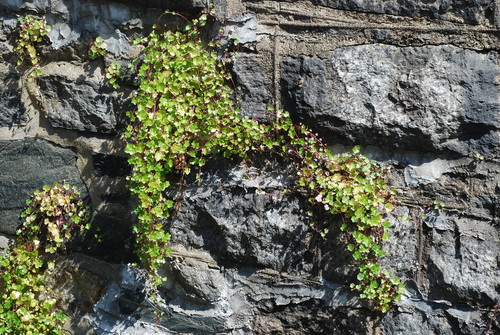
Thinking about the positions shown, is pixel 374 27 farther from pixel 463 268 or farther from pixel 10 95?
pixel 10 95

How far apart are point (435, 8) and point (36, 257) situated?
5.59 feet

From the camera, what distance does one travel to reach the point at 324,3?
1.94m

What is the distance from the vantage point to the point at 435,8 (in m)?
1.85

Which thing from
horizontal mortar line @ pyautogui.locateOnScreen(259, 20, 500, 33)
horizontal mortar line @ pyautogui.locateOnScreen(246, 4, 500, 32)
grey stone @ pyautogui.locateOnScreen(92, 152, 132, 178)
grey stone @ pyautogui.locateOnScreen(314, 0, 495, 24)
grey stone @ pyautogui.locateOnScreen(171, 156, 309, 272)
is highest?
grey stone @ pyautogui.locateOnScreen(314, 0, 495, 24)

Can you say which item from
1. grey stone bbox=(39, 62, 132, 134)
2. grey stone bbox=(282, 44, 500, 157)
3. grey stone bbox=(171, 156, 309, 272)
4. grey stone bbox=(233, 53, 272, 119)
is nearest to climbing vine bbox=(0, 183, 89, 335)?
grey stone bbox=(39, 62, 132, 134)

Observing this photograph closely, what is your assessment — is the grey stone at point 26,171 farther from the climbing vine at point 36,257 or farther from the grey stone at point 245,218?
the grey stone at point 245,218

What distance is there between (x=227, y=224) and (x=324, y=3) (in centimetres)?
84

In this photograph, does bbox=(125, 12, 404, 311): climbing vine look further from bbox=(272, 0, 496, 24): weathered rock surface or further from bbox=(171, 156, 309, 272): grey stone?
bbox=(272, 0, 496, 24): weathered rock surface

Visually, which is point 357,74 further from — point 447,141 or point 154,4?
point 154,4

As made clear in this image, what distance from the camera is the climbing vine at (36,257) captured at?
2.15 m

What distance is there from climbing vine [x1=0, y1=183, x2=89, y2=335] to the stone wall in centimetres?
6

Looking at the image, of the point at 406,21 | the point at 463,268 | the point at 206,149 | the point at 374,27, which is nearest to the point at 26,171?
the point at 206,149

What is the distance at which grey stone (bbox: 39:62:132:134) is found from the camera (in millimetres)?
2143

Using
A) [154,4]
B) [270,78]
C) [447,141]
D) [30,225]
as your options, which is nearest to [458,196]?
[447,141]
